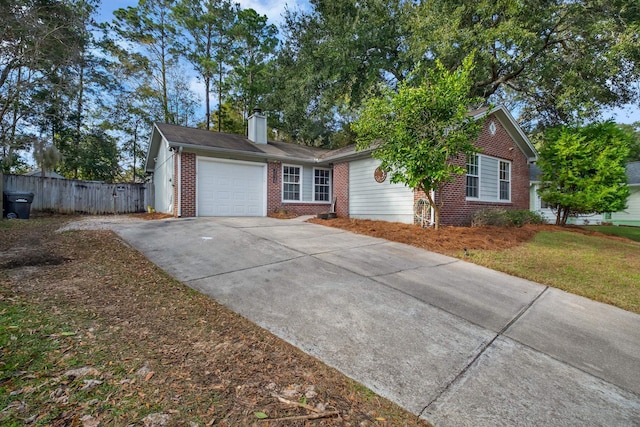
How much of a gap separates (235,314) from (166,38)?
24974 millimetres

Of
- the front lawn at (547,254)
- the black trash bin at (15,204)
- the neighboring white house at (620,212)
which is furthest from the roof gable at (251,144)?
the neighboring white house at (620,212)

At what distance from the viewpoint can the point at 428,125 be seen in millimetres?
7512

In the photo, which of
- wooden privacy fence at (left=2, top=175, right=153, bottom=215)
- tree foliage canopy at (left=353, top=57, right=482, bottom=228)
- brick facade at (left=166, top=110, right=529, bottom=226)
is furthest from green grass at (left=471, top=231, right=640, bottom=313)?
wooden privacy fence at (left=2, top=175, right=153, bottom=215)

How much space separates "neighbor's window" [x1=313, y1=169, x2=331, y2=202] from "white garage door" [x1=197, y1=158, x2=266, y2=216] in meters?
2.49

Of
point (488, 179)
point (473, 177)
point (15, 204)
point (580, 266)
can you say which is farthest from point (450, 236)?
point (15, 204)

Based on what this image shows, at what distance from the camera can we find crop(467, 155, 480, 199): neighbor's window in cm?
1047

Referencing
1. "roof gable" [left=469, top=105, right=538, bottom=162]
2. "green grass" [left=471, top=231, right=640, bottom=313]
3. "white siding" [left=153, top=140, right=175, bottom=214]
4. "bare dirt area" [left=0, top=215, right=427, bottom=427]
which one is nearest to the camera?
"bare dirt area" [left=0, top=215, right=427, bottom=427]

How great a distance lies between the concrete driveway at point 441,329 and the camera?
7.11 feet

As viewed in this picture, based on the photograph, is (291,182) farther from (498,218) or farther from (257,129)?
(498,218)

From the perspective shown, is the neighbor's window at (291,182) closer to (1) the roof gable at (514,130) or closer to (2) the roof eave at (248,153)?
(2) the roof eave at (248,153)

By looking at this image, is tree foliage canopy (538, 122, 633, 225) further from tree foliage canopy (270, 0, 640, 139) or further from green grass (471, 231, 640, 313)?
tree foliage canopy (270, 0, 640, 139)

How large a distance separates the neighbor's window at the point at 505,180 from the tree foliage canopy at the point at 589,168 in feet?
4.14

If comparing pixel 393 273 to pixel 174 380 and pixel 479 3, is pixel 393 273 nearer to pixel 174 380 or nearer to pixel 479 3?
pixel 174 380

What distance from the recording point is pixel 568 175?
10312mm
